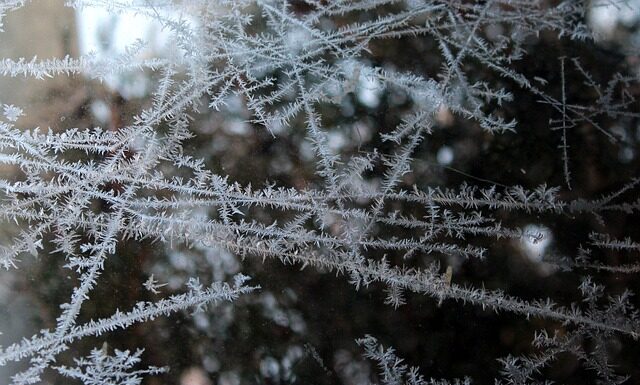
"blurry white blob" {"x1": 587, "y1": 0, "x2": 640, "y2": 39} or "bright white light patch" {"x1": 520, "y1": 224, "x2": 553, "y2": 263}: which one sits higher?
"blurry white blob" {"x1": 587, "y1": 0, "x2": 640, "y2": 39}

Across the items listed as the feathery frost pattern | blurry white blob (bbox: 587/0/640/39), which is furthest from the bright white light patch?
blurry white blob (bbox: 587/0/640/39)

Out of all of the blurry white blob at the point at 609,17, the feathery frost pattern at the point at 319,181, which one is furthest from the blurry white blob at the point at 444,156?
the blurry white blob at the point at 609,17

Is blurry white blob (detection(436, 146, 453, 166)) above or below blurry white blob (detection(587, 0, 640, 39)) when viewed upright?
below

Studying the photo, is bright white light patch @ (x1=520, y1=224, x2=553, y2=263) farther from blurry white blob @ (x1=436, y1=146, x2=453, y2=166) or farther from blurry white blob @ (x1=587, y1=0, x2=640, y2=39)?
blurry white blob @ (x1=587, y1=0, x2=640, y2=39)

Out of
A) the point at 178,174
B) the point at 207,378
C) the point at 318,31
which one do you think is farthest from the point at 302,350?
the point at 318,31

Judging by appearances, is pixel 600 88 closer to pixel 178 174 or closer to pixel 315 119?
pixel 315 119

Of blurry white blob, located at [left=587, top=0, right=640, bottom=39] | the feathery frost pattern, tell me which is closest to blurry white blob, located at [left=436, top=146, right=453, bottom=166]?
the feathery frost pattern

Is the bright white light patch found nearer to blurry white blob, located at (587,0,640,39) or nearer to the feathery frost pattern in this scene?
the feathery frost pattern

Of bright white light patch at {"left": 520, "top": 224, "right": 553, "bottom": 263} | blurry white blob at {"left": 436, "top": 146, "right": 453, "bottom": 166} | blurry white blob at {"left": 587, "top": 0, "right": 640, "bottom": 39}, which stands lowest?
bright white light patch at {"left": 520, "top": 224, "right": 553, "bottom": 263}
